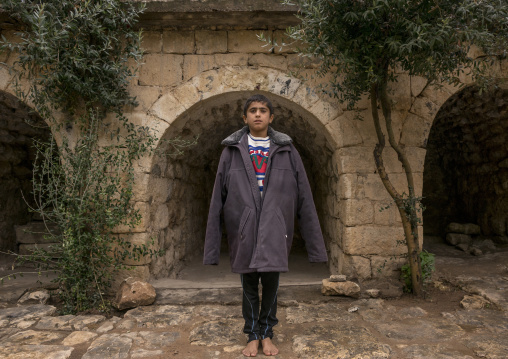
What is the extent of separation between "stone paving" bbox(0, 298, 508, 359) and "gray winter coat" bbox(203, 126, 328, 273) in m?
0.64

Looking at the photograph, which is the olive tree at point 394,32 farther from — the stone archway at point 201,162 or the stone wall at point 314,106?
the stone archway at point 201,162

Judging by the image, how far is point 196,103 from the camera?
3.49m

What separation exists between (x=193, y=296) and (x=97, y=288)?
85 centimetres

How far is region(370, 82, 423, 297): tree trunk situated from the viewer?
3.07m

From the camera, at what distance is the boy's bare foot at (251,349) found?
217 cm

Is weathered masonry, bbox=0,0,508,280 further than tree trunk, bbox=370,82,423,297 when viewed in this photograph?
Yes

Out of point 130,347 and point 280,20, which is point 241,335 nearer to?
point 130,347

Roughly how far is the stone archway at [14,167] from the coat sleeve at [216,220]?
3.79 metres

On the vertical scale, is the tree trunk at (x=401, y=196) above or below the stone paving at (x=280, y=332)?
above

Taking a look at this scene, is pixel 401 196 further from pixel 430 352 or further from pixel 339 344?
pixel 339 344

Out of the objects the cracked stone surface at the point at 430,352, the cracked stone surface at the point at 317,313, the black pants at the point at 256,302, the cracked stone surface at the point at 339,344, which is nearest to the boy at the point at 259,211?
the black pants at the point at 256,302

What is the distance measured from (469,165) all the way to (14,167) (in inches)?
285

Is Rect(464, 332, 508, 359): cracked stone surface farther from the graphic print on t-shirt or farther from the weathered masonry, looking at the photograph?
the graphic print on t-shirt

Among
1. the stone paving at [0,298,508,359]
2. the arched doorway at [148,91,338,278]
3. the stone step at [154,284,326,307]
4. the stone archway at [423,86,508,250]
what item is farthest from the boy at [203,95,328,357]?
the stone archway at [423,86,508,250]
